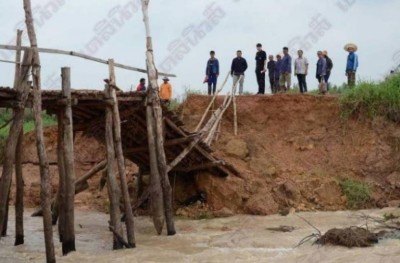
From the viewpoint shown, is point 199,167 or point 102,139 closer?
point 102,139

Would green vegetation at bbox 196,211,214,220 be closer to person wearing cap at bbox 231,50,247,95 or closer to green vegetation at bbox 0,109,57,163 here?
person wearing cap at bbox 231,50,247,95

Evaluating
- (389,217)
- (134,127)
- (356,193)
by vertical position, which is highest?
(134,127)

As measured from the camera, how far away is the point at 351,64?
1520 cm

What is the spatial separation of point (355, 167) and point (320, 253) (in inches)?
232

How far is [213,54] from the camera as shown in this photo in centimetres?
1546

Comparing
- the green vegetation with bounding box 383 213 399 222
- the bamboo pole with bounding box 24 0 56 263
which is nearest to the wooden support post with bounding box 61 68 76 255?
the bamboo pole with bounding box 24 0 56 263

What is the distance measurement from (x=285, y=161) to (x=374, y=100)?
2.68 m

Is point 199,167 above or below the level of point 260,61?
below

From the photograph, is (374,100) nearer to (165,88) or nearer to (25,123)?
(165,88)

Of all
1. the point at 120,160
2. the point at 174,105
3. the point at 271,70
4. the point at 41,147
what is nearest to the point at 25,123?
the point at 174,105

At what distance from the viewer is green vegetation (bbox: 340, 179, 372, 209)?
515 inches

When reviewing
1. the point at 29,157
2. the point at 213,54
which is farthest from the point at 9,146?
the point at 29,157

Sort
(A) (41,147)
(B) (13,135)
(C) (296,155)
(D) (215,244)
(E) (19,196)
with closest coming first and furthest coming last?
(A) (41,147)
(B) (13,135)
(E) (19,196)
(D) (215,244)
(C) (296,155)

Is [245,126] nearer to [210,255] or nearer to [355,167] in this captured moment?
[355,167]
